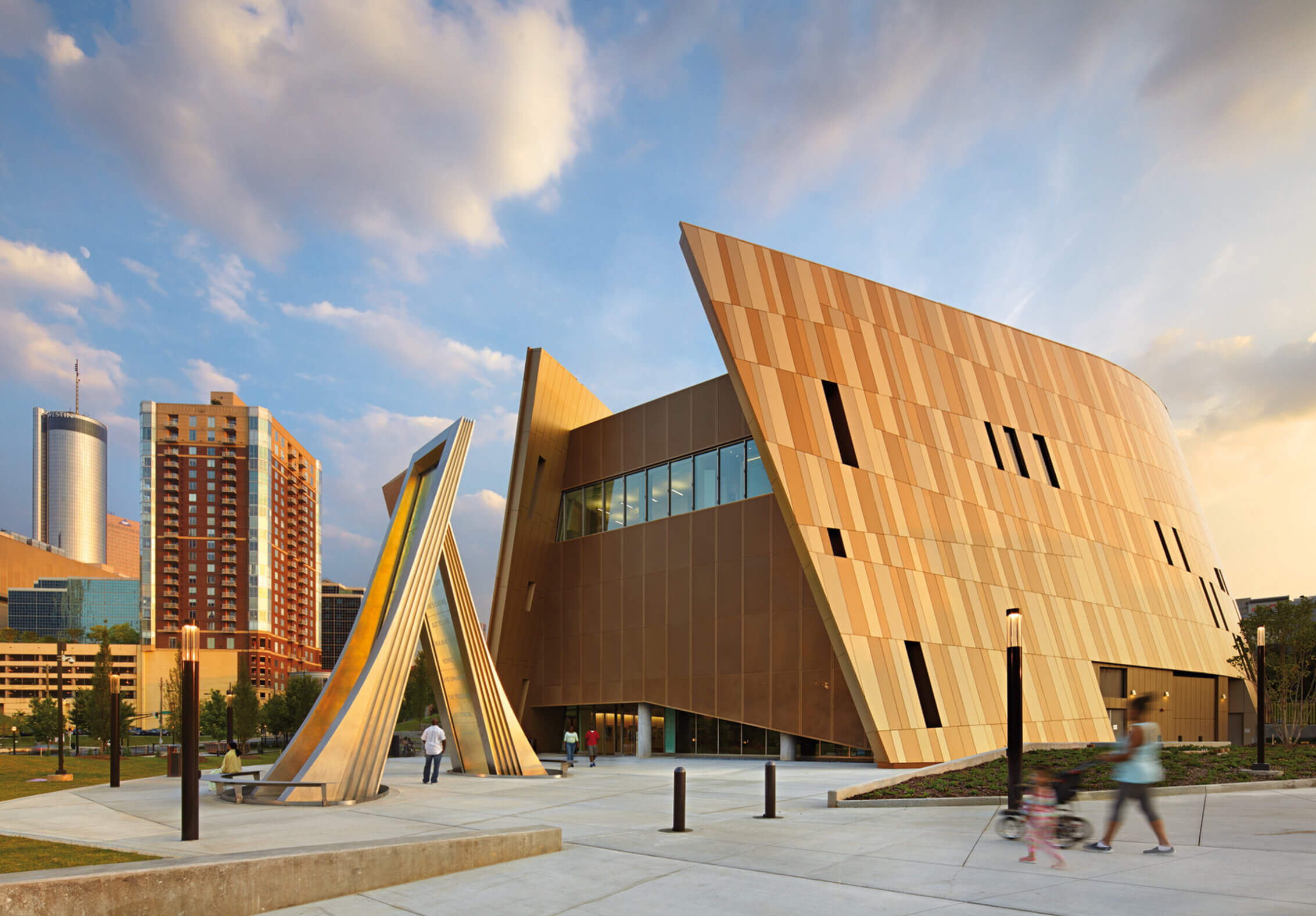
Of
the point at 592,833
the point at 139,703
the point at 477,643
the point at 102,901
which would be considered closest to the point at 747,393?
the point at 477,643

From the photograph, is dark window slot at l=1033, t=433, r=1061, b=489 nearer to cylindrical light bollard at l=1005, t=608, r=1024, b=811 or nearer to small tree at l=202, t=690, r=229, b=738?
cylindrical light bollard at l=1005, t=608, r=1024, b=811

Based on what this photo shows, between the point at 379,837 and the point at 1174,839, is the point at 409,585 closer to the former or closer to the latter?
the point at 379,837

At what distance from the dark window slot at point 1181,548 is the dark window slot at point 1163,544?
1240 mm

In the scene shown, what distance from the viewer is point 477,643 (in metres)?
21.7

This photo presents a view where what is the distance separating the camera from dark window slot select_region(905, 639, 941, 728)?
24.9 meters

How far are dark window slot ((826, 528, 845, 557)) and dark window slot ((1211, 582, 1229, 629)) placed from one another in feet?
84.9

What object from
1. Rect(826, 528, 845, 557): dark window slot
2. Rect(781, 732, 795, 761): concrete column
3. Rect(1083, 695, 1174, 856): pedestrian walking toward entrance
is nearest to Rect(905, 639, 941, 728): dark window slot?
Rect(826, 528, 845, 557): dark window slot

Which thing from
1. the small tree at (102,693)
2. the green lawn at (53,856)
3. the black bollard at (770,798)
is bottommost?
the small tree at (102,693)

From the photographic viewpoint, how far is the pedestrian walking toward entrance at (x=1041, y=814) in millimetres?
9562

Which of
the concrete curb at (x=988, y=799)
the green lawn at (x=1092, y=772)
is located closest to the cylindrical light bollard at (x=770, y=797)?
the concrete curb at (x=988, y=799)

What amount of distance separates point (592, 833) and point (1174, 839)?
7387 millimetres

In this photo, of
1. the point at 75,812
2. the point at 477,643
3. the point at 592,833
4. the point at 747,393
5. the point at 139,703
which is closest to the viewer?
→ the point at 592,833

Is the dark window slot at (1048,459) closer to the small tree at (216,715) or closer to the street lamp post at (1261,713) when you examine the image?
the street lamp post at (1261,713)

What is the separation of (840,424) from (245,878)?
21.8 metres
